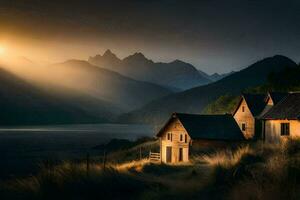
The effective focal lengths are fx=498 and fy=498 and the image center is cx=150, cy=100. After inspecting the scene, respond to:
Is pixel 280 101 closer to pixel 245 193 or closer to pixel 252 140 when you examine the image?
pixel 252 140

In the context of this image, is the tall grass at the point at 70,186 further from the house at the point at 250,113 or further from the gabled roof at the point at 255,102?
the gabled roof at the point at 255,102

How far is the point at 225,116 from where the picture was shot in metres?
68.5

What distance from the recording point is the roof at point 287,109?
180 feet

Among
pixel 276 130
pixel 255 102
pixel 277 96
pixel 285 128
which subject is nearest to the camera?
pixel 285 128

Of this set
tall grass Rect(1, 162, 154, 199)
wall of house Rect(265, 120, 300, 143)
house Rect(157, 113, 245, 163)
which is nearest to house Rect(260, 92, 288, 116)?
house Rect(157, 113, 245, 163)

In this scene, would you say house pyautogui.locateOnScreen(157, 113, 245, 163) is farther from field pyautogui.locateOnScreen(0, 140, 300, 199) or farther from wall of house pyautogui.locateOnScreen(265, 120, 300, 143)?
field pyautogui.locateOnScreen(0, 140, 300, 199)

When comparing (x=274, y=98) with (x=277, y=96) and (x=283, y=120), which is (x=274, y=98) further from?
(x=283, y=120)

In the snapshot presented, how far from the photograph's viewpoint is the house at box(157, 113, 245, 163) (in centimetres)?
6206

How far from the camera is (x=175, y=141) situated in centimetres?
6384

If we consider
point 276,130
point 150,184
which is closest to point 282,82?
point 276,130

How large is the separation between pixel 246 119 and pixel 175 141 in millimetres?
12600

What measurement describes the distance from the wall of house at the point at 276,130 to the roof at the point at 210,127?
6.78 meters

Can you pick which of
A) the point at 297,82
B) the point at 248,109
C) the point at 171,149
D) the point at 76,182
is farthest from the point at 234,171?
the point at 297,82

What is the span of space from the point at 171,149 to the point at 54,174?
150 feet
